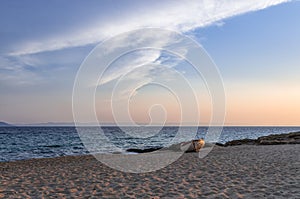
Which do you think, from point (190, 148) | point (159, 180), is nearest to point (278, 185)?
point (159, 180)

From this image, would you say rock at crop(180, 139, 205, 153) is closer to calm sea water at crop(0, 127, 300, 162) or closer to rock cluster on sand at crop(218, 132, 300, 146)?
rock cluster on sand at crop(218, 132, 300, 146)

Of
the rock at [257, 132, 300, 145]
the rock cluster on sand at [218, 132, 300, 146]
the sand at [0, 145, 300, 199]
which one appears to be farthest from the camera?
the rock cluster on sand at [218, 132, 300, 146]

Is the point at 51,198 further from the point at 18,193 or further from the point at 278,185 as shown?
the point at 278,185

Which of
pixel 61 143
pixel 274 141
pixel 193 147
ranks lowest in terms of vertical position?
pixel 61 143

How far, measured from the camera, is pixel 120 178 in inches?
460

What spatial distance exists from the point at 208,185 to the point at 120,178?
360cm

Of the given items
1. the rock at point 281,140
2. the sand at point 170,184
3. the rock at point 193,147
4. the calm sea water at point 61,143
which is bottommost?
the calm sea water at point 61,143

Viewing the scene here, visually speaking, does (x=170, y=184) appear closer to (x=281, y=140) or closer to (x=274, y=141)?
(x=274, y=141)

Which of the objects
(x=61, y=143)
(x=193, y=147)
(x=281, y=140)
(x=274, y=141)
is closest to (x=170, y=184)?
(x=193, y=147)

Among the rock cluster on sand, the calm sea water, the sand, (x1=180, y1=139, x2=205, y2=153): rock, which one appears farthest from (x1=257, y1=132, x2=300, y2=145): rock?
the sand

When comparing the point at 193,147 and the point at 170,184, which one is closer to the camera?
the point at 170,184

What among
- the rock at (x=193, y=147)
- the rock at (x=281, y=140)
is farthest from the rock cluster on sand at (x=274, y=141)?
the rock at (x=193, y=147)

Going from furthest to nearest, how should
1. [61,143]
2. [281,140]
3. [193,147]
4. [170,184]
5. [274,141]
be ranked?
1. [61,143]
2. [281,140]
3. [274,141]
4. [193,147]
5. [170,184]

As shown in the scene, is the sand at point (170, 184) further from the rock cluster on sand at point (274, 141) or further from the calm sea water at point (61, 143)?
the calm sea water at point (61, 143)
